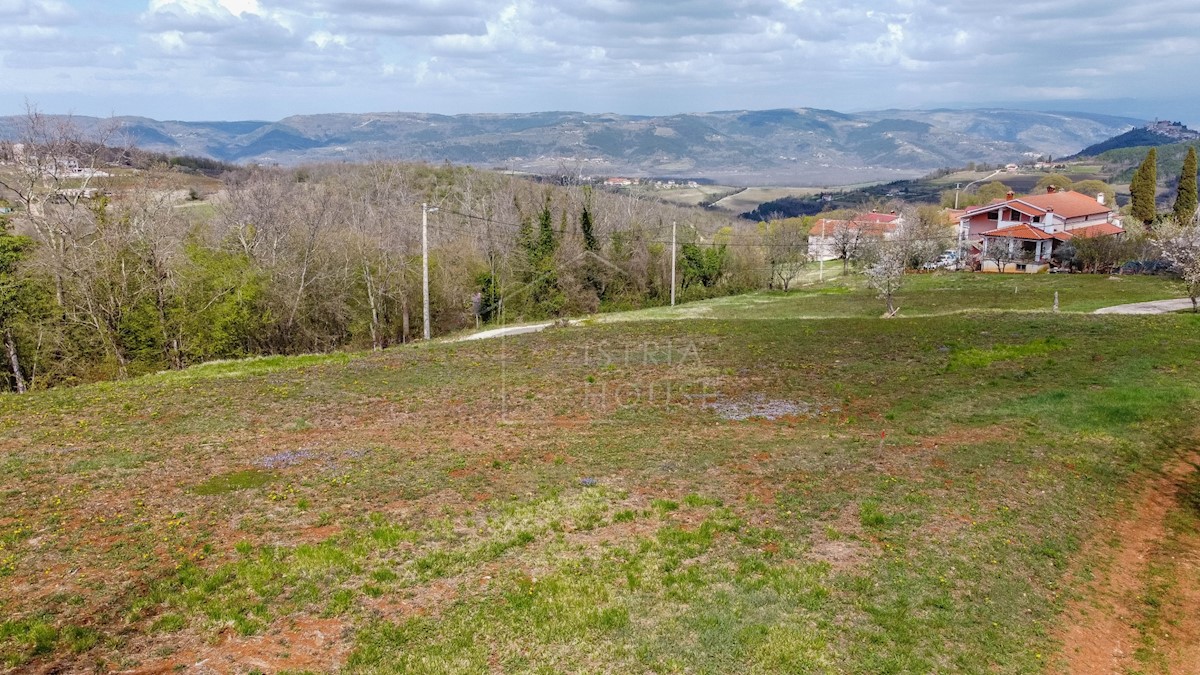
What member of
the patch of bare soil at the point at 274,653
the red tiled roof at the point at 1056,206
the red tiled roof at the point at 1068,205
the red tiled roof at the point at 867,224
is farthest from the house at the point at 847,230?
the patch of bare soil at the point at 274,653

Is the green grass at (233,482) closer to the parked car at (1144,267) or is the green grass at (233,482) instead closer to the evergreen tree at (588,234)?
the evergreen tree at (588,234)

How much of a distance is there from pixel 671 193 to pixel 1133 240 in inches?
3979

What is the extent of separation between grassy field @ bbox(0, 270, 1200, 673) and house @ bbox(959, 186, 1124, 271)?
5266 cm

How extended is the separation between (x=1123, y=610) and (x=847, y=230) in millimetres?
78694

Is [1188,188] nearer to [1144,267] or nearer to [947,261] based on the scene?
[1144,267]

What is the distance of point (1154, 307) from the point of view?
3912 cm

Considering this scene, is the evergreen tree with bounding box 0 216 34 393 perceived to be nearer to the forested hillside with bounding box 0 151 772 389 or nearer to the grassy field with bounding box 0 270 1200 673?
the forested hillside with bounding box 0 151 772 389

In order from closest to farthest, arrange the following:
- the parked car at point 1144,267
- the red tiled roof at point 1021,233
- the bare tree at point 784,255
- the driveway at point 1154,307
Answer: the driveway at point 1154,307, the parked car at point 1144,267, the bare tree at point 784,255, the red tiled roof at point 1021,233

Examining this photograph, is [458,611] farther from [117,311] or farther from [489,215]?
[489,215]

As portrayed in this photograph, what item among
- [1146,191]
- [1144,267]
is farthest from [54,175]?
[1146,191]

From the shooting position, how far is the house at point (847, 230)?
272 ft

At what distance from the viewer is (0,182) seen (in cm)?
3038

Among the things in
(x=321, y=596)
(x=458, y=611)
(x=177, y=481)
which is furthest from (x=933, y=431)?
(x=177, y=481)

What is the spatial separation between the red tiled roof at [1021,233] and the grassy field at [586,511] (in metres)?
57.1
